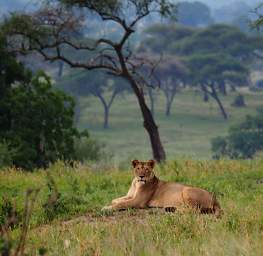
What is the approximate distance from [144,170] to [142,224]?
170 cm

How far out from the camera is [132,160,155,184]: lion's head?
9.62 metres

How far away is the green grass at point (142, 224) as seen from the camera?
647 cm

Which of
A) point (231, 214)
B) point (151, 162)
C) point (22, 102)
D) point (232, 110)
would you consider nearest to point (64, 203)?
point (151, 162)

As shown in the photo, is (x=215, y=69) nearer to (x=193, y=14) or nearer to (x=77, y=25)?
(x=77, y=25)

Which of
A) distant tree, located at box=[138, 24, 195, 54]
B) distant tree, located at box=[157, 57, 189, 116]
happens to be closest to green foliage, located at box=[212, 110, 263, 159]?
distant tree, located at box=[157, 57, 189, 116]

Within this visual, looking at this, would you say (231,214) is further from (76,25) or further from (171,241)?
(76,25)

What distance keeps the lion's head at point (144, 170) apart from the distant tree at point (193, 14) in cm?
11312

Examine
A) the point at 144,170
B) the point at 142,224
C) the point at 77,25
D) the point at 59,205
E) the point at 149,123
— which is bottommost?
the point at 59,205

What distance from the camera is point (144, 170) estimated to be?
9.67 meters

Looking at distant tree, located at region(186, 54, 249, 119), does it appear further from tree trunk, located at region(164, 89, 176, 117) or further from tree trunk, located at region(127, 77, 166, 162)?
tree trunk, located at region(127, 77, 166, 162)

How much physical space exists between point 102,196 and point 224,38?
5610 cm

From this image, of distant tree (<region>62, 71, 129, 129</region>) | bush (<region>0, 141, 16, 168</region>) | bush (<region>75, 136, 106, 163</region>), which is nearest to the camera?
bush (<region>0, 141, 16, 168</region>)

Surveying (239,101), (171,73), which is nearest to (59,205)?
(171,73)

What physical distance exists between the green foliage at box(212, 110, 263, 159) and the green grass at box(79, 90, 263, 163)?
1.59 m
